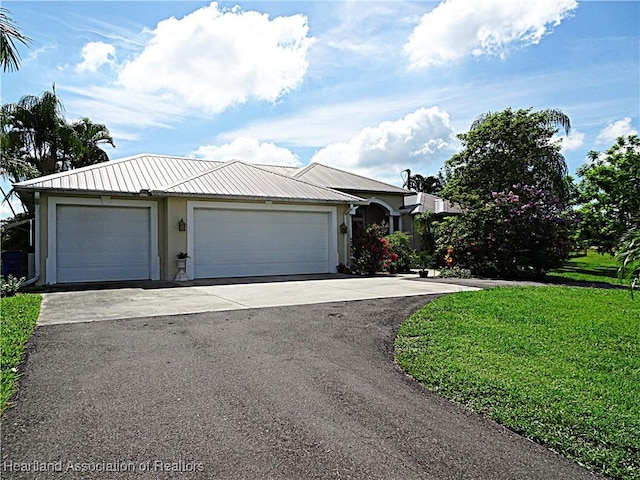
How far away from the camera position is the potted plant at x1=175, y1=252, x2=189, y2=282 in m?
13.2

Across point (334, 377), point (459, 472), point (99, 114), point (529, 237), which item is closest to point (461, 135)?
point (529, 237)

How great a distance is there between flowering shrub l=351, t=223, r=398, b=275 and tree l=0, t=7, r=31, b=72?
11.3 m

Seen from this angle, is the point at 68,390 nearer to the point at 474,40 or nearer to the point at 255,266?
the point at 255,266

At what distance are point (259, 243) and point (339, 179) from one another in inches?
343

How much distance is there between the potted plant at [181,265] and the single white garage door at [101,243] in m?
1.05

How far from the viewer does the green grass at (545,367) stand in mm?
3432

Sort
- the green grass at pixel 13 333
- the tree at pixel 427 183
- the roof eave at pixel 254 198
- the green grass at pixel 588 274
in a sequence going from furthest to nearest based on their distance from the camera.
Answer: the tree at pixel 427 183 → the green grass at pixel 588 274 → the roof eave at pixel 254 198 → the green grass at pixel 13 333

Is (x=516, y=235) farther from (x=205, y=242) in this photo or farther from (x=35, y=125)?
(x=35, y=125)

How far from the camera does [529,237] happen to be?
1474 cm

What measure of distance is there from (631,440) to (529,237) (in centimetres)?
1245

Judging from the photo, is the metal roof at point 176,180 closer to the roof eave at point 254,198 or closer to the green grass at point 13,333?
the roof eave at point 254,198

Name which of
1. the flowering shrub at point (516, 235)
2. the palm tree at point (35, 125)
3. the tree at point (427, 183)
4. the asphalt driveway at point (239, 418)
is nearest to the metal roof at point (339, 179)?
the flowering shrub at point (516, 235)

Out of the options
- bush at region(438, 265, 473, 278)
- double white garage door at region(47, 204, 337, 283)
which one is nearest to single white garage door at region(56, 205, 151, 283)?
double white garage door at region(47, 204, 337, 283)

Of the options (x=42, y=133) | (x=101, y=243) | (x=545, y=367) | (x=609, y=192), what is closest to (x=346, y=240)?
(x=101, y=243)
